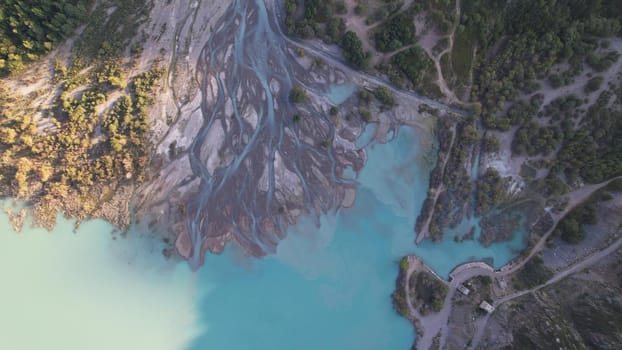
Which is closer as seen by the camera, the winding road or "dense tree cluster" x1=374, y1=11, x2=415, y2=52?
the winding road

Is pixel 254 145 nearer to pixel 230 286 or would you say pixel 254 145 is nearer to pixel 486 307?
pixel 230 286

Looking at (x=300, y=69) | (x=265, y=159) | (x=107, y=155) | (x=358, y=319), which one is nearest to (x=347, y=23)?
(x=300, y=69)

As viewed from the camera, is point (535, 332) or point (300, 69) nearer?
point (535, 332)

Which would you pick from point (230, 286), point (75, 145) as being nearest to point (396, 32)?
point (230, 286)

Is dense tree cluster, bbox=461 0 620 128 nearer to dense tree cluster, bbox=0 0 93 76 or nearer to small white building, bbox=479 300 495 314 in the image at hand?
small white building, bbox=479 300 495 314

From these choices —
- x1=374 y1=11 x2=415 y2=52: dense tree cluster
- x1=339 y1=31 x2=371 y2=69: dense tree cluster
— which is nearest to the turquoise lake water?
x1=339 y1=31 x2=371 y2=69: dense tree cluster

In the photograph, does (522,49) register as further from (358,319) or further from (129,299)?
(129,299)
